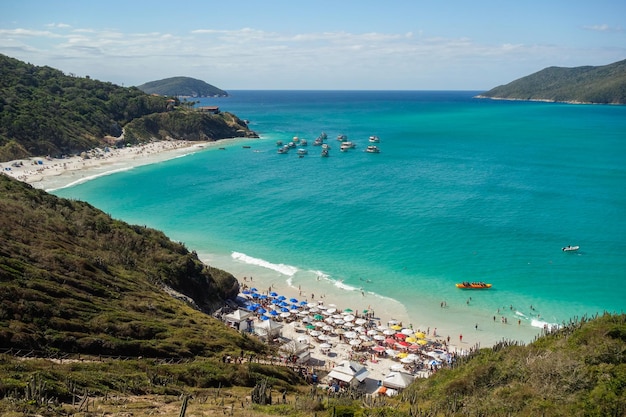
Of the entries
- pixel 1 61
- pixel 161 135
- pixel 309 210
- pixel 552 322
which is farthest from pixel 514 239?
pixel 1 61

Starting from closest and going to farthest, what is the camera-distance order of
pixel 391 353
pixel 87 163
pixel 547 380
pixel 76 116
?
pixel 547 380
pixel 391 353
pixel 87 163
pixel 76 116

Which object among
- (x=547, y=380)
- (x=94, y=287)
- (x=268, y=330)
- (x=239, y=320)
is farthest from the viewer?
(x=239, y=320)

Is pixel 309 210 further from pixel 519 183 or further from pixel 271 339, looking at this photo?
pixel 519 183

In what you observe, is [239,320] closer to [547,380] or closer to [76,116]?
[547,380]

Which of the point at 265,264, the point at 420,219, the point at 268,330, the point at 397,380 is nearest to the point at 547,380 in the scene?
the point at 397,380

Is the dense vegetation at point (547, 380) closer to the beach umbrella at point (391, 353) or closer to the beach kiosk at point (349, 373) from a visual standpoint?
the beach kiosk at point (349, 373)

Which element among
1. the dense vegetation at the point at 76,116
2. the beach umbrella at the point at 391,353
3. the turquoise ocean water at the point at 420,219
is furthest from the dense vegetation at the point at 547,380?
the dense vegetation at the point at 76,116

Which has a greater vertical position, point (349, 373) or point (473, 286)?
point (473, 286)

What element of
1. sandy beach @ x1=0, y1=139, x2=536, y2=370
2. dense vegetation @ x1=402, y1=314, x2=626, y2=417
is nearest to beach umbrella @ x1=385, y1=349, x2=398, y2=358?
sandy beach @ x1=0, y1=139, x2=536, y2=370
